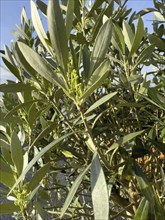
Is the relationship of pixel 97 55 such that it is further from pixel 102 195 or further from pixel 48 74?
pixel 102 195

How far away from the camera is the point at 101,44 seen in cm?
56

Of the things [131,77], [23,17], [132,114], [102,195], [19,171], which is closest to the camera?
[102,195]

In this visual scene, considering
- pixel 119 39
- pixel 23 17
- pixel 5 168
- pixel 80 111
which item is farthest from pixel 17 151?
pixel 23 17

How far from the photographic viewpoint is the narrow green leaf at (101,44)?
1.81ft

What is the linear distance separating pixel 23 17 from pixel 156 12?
20.3 inches

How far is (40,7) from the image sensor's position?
0.94m

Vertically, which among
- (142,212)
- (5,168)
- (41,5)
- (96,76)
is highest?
(41,5)

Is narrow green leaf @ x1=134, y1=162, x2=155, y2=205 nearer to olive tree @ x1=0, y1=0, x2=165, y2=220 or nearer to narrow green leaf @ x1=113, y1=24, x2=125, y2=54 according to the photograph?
olive tree @ x1=0, y1=0, x2=165, y2=220

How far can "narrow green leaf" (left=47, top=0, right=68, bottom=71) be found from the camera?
0.47m

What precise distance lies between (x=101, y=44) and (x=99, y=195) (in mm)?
254

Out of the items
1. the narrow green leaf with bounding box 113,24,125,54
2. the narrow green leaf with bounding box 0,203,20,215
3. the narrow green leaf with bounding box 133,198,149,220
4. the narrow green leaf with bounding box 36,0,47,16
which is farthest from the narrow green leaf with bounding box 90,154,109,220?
the narrow green leaf with bounding box 36,0,47,16

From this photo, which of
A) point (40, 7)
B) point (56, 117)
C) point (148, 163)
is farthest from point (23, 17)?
point (148, 163)

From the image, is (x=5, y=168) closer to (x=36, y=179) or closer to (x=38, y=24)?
(x=36, y=179)

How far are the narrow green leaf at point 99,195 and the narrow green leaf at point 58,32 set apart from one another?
18cm
